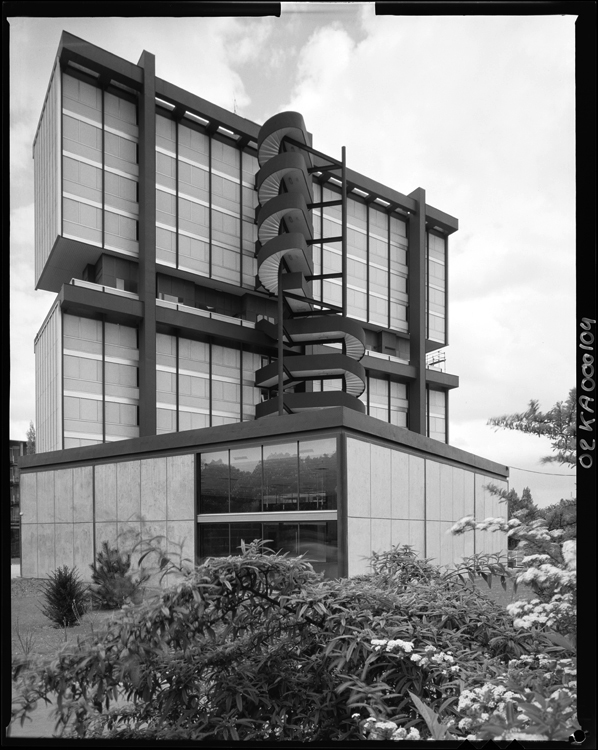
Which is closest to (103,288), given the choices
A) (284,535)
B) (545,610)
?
(284,535)

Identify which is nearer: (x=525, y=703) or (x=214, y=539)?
(x=525, y=703)

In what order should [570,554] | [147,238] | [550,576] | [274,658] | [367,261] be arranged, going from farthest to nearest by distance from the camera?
[367,261]
[147,238]
[274,658]
[550,576]
[570,554]

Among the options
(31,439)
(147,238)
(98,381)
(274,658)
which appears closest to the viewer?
(274,658)

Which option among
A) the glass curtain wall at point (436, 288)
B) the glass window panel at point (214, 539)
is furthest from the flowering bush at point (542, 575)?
the glass curtain wall at point (436, 288)

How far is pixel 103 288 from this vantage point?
18.5m

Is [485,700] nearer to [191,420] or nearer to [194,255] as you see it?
[191,420]

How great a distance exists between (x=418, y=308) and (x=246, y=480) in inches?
596

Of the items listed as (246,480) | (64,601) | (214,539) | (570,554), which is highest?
(570,554)

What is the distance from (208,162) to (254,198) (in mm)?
1994

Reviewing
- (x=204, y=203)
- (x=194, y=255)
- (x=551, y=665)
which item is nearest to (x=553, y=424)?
(x=551, y=665)

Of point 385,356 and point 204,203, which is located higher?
point 204,203

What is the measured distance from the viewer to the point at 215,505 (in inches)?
Answer: 543
